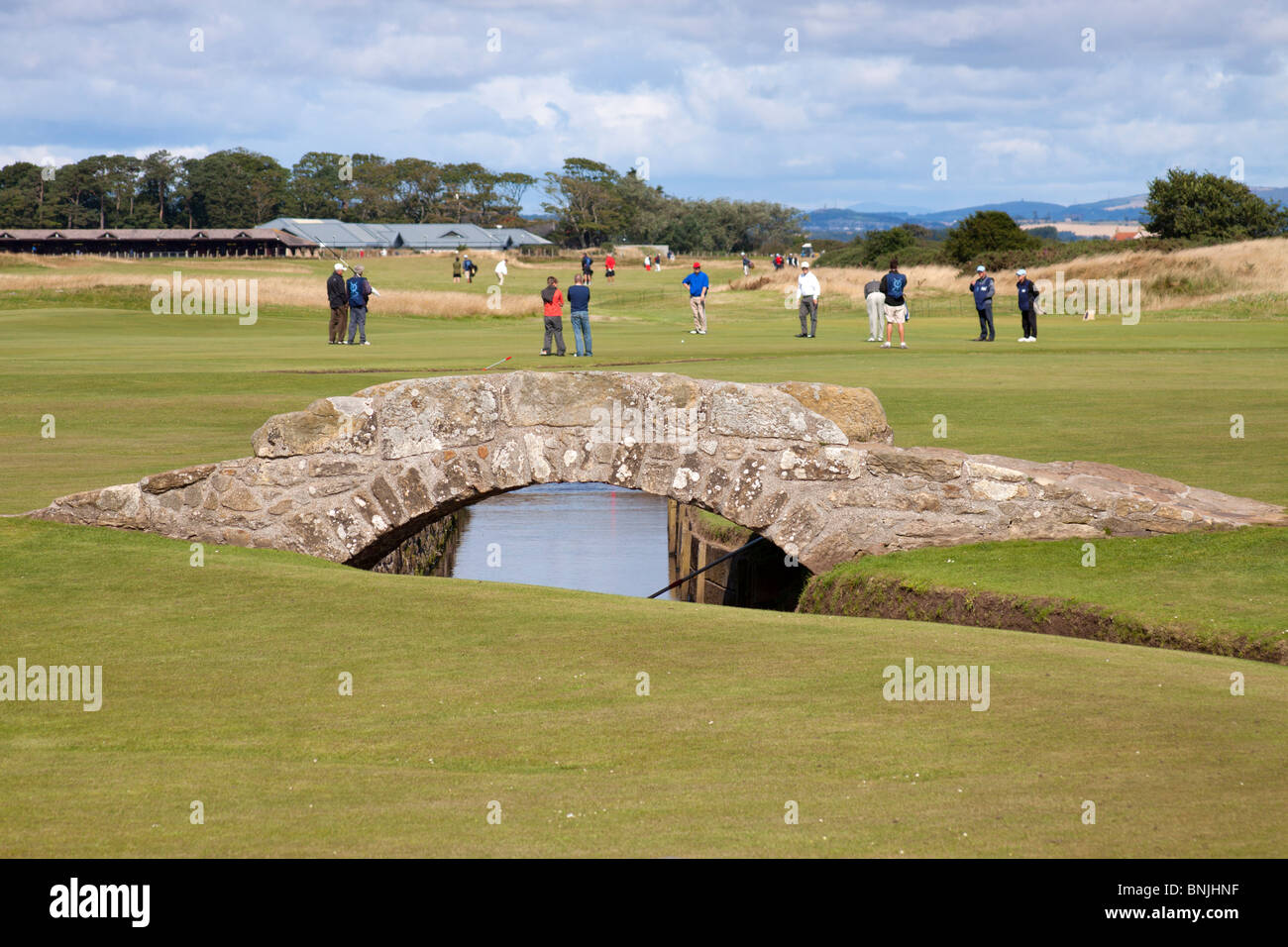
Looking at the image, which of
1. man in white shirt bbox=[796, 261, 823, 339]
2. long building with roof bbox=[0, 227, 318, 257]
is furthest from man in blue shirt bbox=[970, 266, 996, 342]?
long building with roof bbox=[0, 227, 318, 257]

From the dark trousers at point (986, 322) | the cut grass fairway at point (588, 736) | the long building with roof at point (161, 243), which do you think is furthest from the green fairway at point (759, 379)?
the long building with roof at point (161, 243)

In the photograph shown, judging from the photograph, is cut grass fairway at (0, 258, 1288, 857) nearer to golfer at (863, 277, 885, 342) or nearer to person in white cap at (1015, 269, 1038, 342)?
person in white cap at (1015, 269, 1038, 342)

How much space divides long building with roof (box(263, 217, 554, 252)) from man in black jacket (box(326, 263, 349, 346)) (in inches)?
4801

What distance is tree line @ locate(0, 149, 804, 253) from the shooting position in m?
169

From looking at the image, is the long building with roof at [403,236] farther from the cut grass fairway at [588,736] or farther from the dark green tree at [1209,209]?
the cut grass fairway at [588,736]

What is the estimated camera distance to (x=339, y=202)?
18662 cm

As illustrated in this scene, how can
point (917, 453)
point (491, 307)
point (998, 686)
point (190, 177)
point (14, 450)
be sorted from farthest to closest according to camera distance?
point (190, 177)
point (491, 307)
point (14, 450)
point (917, 453)
point (998, 686)

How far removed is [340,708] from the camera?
23.5 ft

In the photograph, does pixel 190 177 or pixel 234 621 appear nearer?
pixel 234 621

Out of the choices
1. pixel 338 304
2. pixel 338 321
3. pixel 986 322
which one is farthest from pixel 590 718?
pixel 986 322

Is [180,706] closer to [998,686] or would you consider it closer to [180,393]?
[998,686]
